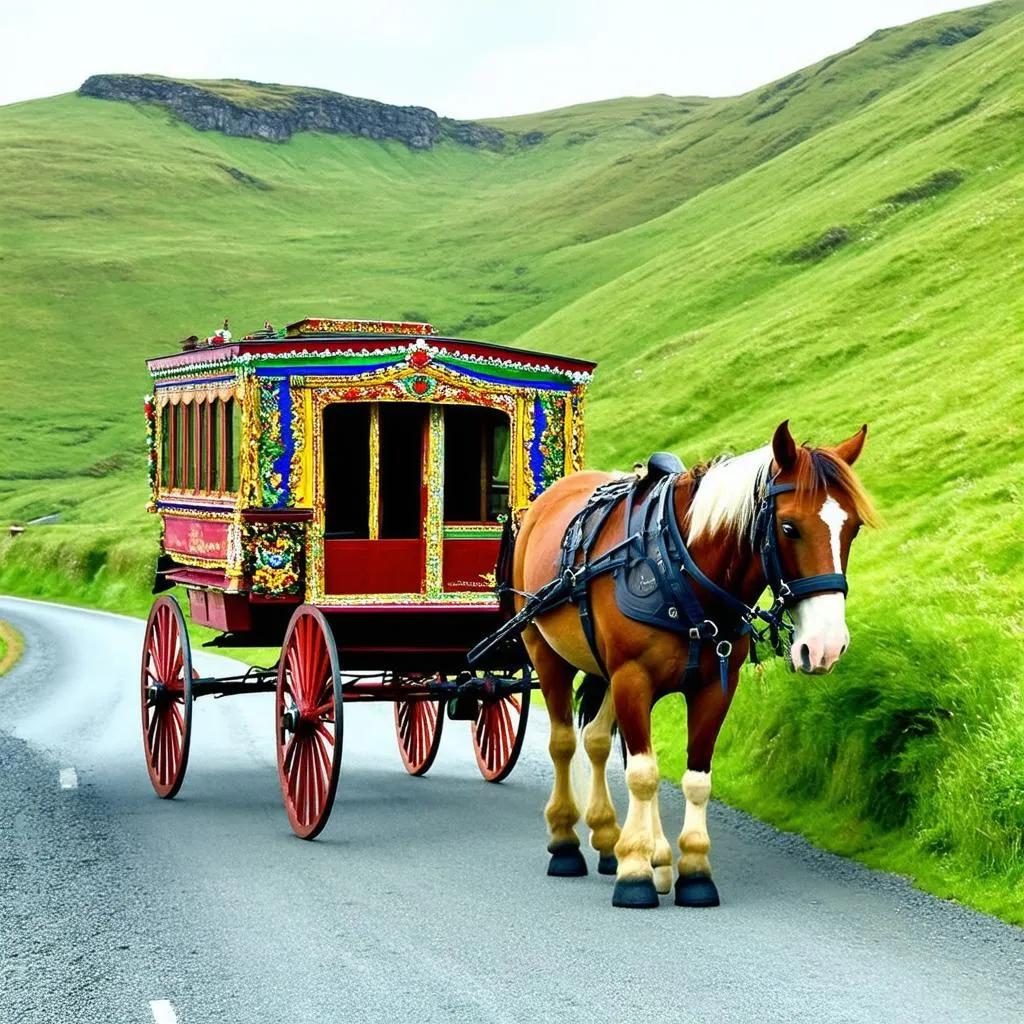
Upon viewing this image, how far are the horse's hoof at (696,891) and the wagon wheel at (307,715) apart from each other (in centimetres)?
278

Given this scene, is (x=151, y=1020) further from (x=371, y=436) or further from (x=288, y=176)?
(x=288, y=176)

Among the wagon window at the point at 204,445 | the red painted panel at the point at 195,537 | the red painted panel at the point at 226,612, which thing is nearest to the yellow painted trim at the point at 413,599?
the red painted panel at the point at 226,612

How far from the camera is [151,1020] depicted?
6543 mm

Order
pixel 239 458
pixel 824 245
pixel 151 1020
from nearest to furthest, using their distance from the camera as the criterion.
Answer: pixel 151 1020 < pixel 239 458 < pixel 824 245

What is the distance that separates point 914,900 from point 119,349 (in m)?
110

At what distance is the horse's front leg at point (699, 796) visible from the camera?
8430 millimetres

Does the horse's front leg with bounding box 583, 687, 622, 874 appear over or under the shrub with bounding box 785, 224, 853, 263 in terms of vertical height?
under

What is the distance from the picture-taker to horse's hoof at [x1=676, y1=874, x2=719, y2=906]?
8.41m

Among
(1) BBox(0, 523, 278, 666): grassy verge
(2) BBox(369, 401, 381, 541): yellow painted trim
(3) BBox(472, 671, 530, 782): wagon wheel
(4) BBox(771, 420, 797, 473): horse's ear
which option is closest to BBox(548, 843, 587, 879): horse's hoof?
(4) BBox(771, 420, 797, 473): horse's ear

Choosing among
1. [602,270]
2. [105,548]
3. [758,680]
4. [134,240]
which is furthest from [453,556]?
[134,240]

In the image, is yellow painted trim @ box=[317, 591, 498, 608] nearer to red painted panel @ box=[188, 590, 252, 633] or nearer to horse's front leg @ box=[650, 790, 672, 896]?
red painted panel @ box=[188, 590, 252, 633]

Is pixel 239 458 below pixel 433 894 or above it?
above

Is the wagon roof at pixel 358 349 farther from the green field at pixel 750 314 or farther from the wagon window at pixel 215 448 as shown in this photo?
the green field at pixel 750 314

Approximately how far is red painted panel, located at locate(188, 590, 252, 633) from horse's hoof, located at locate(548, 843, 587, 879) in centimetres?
389
